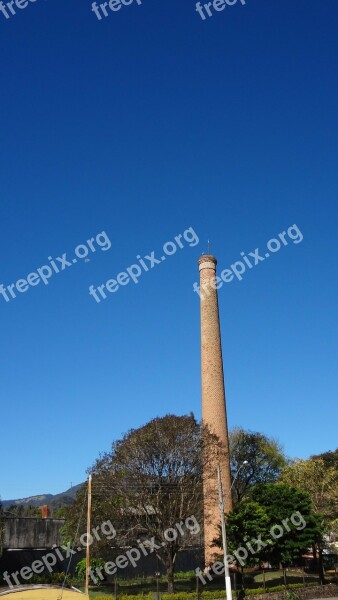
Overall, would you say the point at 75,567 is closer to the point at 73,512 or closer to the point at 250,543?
the point at 73,512

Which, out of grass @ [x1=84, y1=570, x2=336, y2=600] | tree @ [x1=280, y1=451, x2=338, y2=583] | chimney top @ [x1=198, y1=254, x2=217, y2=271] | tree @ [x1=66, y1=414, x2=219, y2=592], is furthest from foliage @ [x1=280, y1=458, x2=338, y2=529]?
chimney top @ [x1=198, y1=254, x2=217, y2=271]

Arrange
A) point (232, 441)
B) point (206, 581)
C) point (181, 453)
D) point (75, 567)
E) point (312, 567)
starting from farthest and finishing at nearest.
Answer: point (232, 441)
point (312, 567)
point (75, 567)
point (206, 581)
point (181, 453)

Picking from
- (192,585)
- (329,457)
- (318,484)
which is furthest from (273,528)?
(329,457)

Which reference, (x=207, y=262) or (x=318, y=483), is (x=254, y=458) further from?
(x=207, y=262)

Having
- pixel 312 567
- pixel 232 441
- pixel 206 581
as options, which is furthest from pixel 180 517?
pixel 232 441

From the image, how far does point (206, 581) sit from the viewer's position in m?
38.1

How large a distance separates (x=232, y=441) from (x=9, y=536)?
27.0 metres

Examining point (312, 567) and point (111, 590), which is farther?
point (312, 567)

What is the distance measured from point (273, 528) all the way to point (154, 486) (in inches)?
289

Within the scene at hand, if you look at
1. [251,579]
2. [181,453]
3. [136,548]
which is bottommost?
[251,579]

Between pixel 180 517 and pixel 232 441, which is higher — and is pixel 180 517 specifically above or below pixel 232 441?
below

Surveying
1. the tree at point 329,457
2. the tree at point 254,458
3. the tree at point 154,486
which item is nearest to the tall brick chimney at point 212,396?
the tree at point 154,486

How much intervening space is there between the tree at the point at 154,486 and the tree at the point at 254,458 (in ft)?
73.6

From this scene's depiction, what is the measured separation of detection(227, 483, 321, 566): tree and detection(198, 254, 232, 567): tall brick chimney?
357 centimetres
